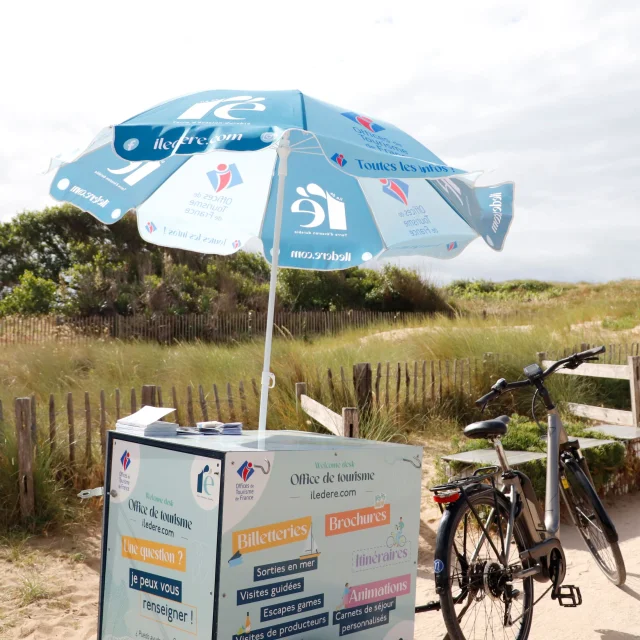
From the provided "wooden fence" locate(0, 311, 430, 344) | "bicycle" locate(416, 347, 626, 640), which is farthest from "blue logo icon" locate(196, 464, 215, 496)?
"wooden fence" locate(0, 311, 430, 344)

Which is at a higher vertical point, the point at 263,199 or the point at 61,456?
the point at 263,199

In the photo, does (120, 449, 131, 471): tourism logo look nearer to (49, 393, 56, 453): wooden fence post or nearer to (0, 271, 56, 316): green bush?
(49, 393, 56, 453): wooden fence post

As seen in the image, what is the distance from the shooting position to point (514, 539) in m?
3.77

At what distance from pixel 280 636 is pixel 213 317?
19.2m

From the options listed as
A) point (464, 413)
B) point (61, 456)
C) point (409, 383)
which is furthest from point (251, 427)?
point (464, 413)

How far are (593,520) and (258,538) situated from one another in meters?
2.59

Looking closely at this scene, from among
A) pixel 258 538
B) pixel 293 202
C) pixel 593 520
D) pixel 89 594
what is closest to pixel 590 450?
pixel 593 520

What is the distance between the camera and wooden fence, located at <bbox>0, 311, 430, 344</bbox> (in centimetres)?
1894

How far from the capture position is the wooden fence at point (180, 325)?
1894 cm

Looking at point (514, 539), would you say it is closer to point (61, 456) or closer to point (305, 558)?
point (305, 558)

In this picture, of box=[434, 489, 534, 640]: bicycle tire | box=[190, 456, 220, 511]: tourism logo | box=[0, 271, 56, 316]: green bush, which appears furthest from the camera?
box=[0, 271, 56, 316]: green bush

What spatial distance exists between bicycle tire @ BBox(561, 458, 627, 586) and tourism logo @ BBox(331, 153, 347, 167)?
222 centimetres

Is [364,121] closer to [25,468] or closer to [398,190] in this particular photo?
[398,190]

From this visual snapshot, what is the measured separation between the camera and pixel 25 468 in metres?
5.70
